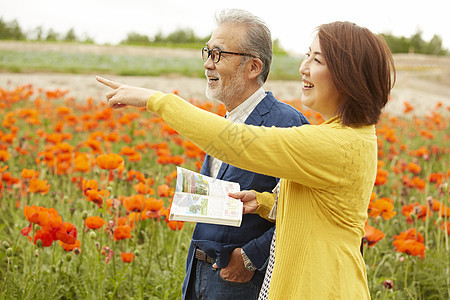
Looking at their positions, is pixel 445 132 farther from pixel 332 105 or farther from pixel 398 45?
pixel 398 45

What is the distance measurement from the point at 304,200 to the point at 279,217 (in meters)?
0.11

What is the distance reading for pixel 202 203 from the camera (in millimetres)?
1274

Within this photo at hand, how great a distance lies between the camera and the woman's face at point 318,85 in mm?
1216

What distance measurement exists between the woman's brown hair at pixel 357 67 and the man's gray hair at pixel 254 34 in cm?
54

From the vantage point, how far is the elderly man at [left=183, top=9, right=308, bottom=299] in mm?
1614

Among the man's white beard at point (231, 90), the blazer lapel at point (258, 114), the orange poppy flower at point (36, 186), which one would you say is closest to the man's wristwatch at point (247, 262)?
the blazer lapel at point (258, 114)

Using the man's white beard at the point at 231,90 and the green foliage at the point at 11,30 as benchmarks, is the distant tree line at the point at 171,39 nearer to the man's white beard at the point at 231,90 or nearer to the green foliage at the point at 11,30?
the green foliage at the point at 11,30

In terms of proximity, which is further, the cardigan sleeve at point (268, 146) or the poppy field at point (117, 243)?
the poppy field at point (117, 243)

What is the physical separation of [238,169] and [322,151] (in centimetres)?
59

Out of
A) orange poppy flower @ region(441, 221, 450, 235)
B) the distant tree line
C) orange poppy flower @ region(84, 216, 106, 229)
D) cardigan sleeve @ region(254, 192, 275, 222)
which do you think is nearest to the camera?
cardigan sleeve @ region(254, 192, 275, 222)

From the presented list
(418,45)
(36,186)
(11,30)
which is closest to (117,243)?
(36,186)

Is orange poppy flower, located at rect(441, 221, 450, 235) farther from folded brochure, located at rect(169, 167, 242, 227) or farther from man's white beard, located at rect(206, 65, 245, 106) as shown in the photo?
folded brochure, located at rect(169, 167, 242, 227)

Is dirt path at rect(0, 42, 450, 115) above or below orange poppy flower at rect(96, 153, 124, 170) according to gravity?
below

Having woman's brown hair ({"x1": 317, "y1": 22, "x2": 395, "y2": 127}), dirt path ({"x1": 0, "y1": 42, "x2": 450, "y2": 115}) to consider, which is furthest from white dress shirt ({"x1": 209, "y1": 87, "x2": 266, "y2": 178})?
dirt path ({"x1": 0, "y1": 42, "x2": 450, "y2": 115})
